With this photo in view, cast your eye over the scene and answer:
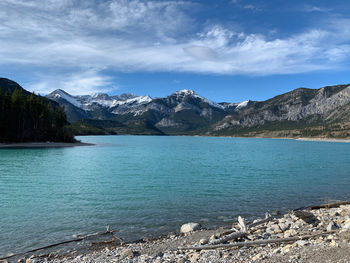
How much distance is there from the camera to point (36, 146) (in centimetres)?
13338

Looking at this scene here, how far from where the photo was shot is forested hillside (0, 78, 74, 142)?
128913mm

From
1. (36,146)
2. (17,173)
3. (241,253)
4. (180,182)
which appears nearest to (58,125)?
(36,146)

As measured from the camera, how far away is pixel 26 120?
466ft

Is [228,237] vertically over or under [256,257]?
under

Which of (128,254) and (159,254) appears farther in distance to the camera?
(128,254)

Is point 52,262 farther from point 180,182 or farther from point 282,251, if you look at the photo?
point 180,182

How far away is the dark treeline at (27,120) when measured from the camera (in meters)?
129

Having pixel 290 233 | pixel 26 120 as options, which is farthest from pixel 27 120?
pixel 290 233

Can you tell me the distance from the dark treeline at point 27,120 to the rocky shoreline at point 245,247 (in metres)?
132

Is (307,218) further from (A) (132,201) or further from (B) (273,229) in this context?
(A) (132,201)

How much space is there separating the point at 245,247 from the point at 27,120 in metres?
152

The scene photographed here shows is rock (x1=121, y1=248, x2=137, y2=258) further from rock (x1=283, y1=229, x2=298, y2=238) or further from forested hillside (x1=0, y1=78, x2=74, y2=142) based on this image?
forested hillside (x1=0, y1=78, x2=74, y2=142)

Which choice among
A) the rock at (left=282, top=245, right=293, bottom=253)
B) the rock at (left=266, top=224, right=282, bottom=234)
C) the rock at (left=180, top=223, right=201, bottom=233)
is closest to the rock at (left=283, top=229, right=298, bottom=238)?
the rock at (left=266, top=224, right=282, bottom=234)

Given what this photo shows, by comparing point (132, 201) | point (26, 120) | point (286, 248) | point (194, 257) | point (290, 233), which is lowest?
point (132, 201)
